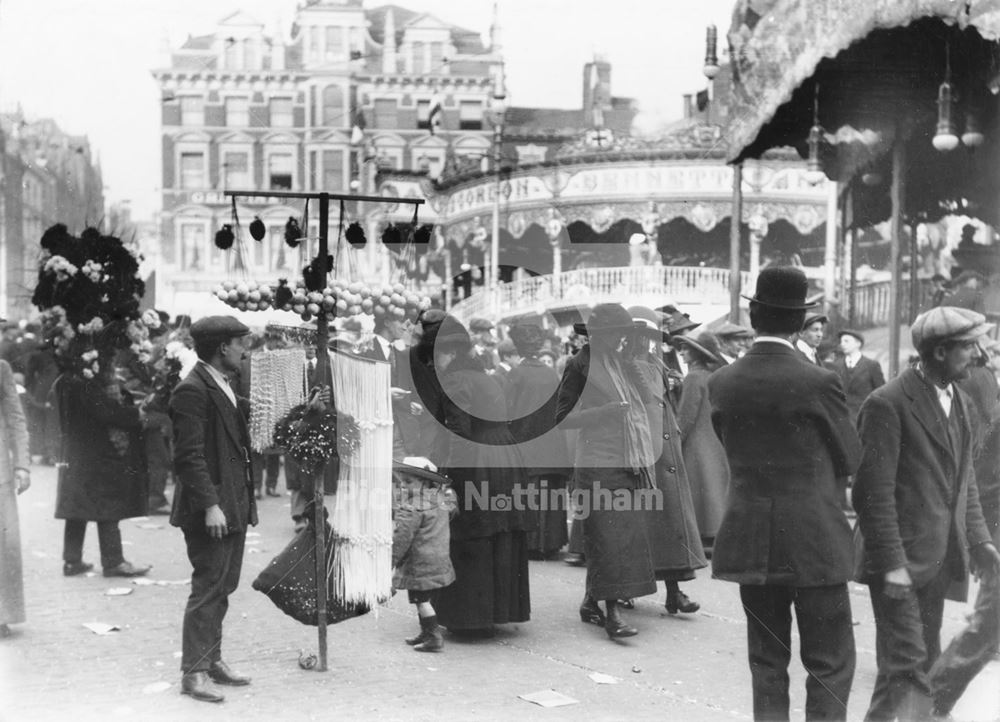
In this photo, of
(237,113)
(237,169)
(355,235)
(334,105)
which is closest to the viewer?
(355,235)

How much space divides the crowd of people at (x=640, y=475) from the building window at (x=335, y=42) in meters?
7.38

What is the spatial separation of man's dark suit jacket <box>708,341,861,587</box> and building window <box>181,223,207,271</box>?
2422 centimetres

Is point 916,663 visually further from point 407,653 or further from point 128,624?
point 128,624

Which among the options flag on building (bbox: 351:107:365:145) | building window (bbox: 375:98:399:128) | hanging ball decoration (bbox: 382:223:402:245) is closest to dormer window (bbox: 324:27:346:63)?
flag on building (bbox: 351:107:365:145)

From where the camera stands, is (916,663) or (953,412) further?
(953,412)

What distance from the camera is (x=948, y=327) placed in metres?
4.62

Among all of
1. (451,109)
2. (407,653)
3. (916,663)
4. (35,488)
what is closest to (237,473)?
(407,653)

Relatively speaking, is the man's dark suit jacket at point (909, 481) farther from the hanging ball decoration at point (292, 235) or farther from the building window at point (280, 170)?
the building window at point (280, 170)

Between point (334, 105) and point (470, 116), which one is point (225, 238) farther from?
point (470, 116)

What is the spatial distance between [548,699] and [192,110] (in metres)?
29.5

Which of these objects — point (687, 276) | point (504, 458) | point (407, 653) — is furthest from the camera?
point (687, 276)

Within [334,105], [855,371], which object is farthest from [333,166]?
[855,371]

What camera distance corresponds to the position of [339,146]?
28.5m

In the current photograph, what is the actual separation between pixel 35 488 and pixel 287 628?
326 inches
